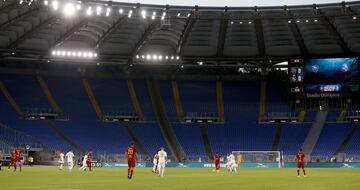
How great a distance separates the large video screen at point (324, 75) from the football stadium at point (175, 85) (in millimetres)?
104

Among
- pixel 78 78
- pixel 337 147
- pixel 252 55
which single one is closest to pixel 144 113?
pixel 78 78

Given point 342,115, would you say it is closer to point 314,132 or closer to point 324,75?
point 314,132

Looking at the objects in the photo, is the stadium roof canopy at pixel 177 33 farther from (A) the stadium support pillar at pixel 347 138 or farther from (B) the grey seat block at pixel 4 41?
(A) the stadium support pillar at pixel 347 138

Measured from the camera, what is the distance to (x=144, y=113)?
6812 centimetres

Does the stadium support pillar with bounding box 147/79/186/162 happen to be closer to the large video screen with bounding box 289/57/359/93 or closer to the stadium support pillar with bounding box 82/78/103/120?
the stadium support pillar with bounding box 82/78/103/120

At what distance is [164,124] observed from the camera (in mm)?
67750

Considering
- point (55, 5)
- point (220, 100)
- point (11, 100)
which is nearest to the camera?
point (55, 5)

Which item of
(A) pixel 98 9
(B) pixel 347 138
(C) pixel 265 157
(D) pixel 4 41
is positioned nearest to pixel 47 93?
(D) pixel 4 41

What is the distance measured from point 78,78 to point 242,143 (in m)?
23.8

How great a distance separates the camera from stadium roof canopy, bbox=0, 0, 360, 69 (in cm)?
5553

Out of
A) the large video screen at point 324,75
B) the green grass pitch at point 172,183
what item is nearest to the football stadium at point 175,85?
the large video screen at point 324,75

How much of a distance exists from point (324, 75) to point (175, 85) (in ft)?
85.1

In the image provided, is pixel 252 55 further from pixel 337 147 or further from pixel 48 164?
pixel 48 164

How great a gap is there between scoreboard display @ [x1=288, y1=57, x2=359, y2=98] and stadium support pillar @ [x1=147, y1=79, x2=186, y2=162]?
20275mm
